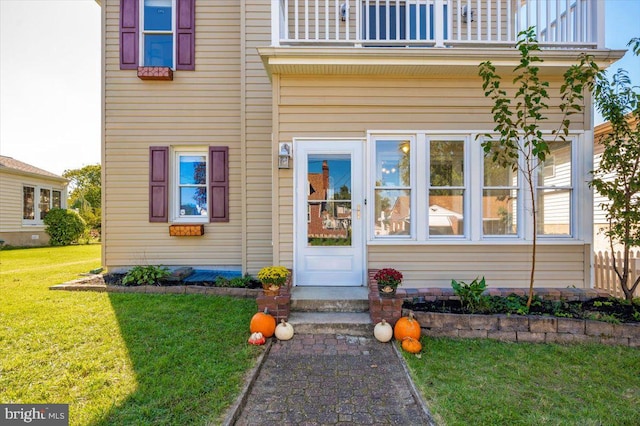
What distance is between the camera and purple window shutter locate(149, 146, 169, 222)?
5.84 metres

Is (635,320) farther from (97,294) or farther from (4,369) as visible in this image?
(97,294)

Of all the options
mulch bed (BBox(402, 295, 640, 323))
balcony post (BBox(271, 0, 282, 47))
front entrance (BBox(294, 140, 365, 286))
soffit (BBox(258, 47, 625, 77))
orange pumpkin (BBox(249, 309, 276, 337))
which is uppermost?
balcony post (BBox(271, 0, 282, 47))

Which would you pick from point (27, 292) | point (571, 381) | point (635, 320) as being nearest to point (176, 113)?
point (27, 292)

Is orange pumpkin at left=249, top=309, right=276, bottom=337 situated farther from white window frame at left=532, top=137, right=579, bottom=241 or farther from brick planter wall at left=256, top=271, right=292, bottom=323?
white window frame at left=532, top=137, right=579, bottom=241

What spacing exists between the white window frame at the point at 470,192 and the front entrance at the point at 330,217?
0.75ft

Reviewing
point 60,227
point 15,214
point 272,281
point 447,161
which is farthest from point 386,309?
point 15,214

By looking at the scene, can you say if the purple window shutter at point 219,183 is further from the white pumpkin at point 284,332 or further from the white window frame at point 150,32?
the white pumpkin at point 284,332

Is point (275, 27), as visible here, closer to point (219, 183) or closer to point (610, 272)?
point (219, 183)

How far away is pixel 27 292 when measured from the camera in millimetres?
4809

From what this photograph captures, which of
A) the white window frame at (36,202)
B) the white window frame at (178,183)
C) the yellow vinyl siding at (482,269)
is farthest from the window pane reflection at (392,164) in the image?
the white window frame at (36,202)

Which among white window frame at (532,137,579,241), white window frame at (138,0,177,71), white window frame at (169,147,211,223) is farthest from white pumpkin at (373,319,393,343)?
white window frame at (138,0,177,71)

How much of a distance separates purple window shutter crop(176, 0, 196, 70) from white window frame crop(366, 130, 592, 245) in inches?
155

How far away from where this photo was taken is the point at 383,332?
10.7ft

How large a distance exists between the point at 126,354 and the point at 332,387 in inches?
76.3
